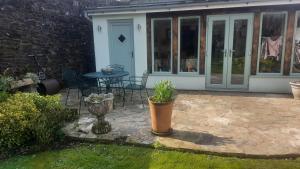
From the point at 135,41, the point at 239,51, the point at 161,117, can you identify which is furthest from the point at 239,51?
the point at 161,117

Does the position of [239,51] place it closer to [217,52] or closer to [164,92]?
[217,52]

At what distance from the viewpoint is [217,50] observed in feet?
24.5

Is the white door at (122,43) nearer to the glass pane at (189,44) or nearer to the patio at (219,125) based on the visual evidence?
the glass pane at (189,44)

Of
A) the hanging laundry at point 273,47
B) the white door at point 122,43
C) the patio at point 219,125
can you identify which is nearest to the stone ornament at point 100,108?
the patio at point 219,125

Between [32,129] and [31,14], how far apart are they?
465 cm

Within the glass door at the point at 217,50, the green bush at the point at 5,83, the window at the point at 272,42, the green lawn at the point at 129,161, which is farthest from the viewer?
the glass door at the point at 217,50

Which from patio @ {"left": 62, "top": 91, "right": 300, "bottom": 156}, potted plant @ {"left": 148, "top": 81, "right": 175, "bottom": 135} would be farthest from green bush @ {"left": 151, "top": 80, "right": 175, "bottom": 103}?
patio @ {"left": 62, "top": 91, "right": 300, "bottom": 156}

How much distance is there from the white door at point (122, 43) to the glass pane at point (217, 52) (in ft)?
8.97

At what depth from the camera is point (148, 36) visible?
26.0 ft

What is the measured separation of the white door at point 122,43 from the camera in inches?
319

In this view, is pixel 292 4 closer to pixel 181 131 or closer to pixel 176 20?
pixel 176 20

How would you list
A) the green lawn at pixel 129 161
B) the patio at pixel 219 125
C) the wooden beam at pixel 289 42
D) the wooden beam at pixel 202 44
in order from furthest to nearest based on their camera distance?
the wooden beam at pixel 202 44, the wooden beam at pixel 289 42, the patio at pixel 219 125, the green lawn at pixel 129 161

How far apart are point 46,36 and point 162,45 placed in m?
3.94

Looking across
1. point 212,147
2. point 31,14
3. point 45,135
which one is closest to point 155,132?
point 212,147
